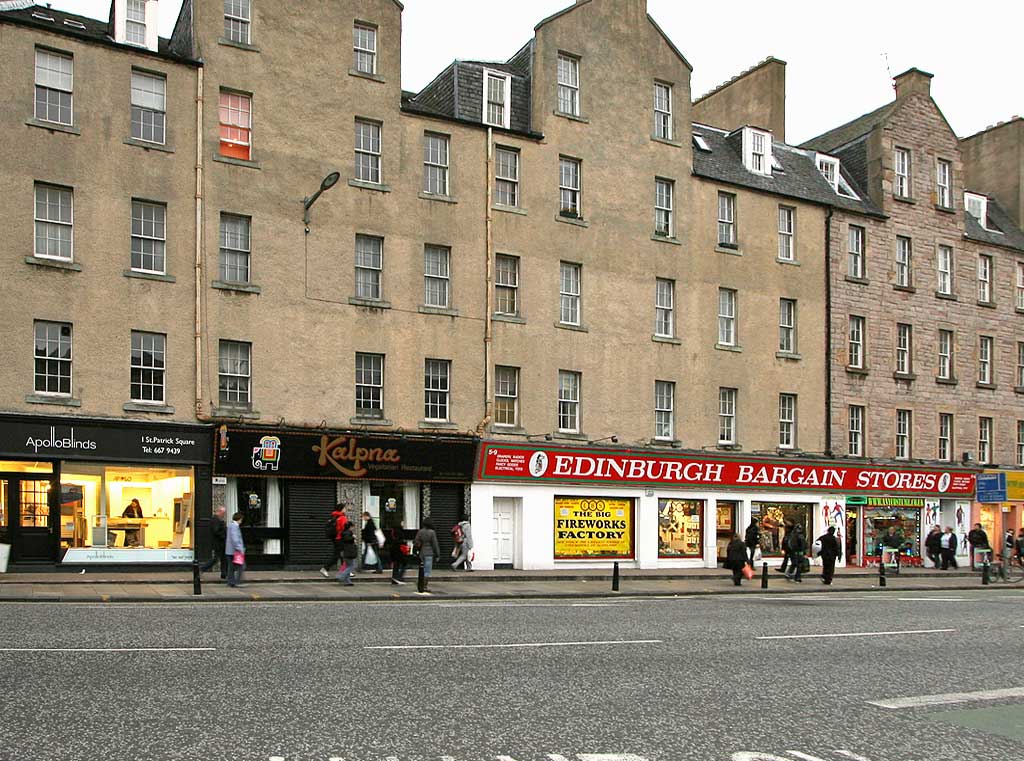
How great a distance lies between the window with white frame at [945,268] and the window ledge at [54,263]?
31.6m

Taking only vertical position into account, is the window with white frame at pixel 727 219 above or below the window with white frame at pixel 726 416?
above

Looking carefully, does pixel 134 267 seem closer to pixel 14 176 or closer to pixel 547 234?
pixel 14 176

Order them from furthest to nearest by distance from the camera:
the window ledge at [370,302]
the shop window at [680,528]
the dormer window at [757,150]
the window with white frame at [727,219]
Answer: the dormer window at [757,150] → the window with white frame at [727,219] → the shop window at [680,528] → the window ledge at [370,302]

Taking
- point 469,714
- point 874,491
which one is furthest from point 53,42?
point 874,491

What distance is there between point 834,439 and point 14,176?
90.5 ft

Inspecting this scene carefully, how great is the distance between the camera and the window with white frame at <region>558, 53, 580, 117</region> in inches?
1367

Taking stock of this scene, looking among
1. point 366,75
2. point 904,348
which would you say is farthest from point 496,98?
point 904,348

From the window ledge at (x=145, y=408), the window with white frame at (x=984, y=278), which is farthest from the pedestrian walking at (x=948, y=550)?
the window ledge at (x=145, y=408)

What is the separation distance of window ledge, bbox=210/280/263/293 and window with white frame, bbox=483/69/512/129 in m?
9.26

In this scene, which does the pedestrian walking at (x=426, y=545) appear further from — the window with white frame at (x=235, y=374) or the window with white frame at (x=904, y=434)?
the window with white frame at (x=904, y=434)

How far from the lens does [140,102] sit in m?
28.4

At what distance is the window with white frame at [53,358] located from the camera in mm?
26625

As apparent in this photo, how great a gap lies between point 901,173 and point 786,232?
7067 mm

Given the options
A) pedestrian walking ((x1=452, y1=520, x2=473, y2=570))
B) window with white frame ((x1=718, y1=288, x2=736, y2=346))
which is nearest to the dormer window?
window with white frame ((x1=718, y1=288, x2=736, y2=346))
